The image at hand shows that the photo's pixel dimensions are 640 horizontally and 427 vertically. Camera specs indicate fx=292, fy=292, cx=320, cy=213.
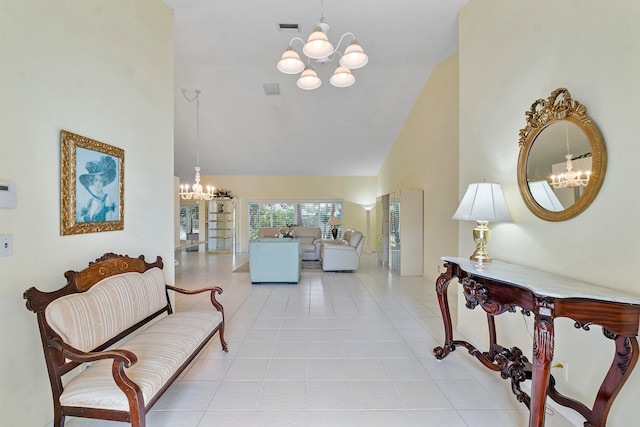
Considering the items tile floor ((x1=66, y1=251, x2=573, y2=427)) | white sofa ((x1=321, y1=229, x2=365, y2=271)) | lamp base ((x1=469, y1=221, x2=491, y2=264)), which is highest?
lamp base ((x1=469, y1=221, x2=491, y2=264))

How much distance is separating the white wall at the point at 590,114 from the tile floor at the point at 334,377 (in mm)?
559

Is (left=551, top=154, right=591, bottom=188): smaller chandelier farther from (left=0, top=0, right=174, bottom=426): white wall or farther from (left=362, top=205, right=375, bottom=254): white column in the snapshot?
(left=362, top=205, right=375, bottom=254): white column

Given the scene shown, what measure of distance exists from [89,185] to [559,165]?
11.0 feet

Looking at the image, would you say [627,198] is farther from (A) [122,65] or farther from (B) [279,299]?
(B) [279,299]

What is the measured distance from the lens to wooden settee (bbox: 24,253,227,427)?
1549 millimetres

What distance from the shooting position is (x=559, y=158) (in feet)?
6.54

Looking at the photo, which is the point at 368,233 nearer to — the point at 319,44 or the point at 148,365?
the point at 319,44

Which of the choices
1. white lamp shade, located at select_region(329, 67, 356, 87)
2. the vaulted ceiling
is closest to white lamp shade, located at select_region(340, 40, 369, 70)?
white lamp shade, located at select_region(329, 67, 356, 87)

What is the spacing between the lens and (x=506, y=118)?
2561mm

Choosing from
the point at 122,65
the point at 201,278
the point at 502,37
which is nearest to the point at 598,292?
the point at 502,37

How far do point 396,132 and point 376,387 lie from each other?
21.0ft

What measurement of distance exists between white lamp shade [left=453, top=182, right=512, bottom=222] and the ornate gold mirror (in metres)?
0.16

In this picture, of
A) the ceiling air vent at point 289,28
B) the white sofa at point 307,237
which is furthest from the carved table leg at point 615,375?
the white sofa at point 307,237

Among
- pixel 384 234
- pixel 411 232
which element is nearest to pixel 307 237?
pixel 384 234
